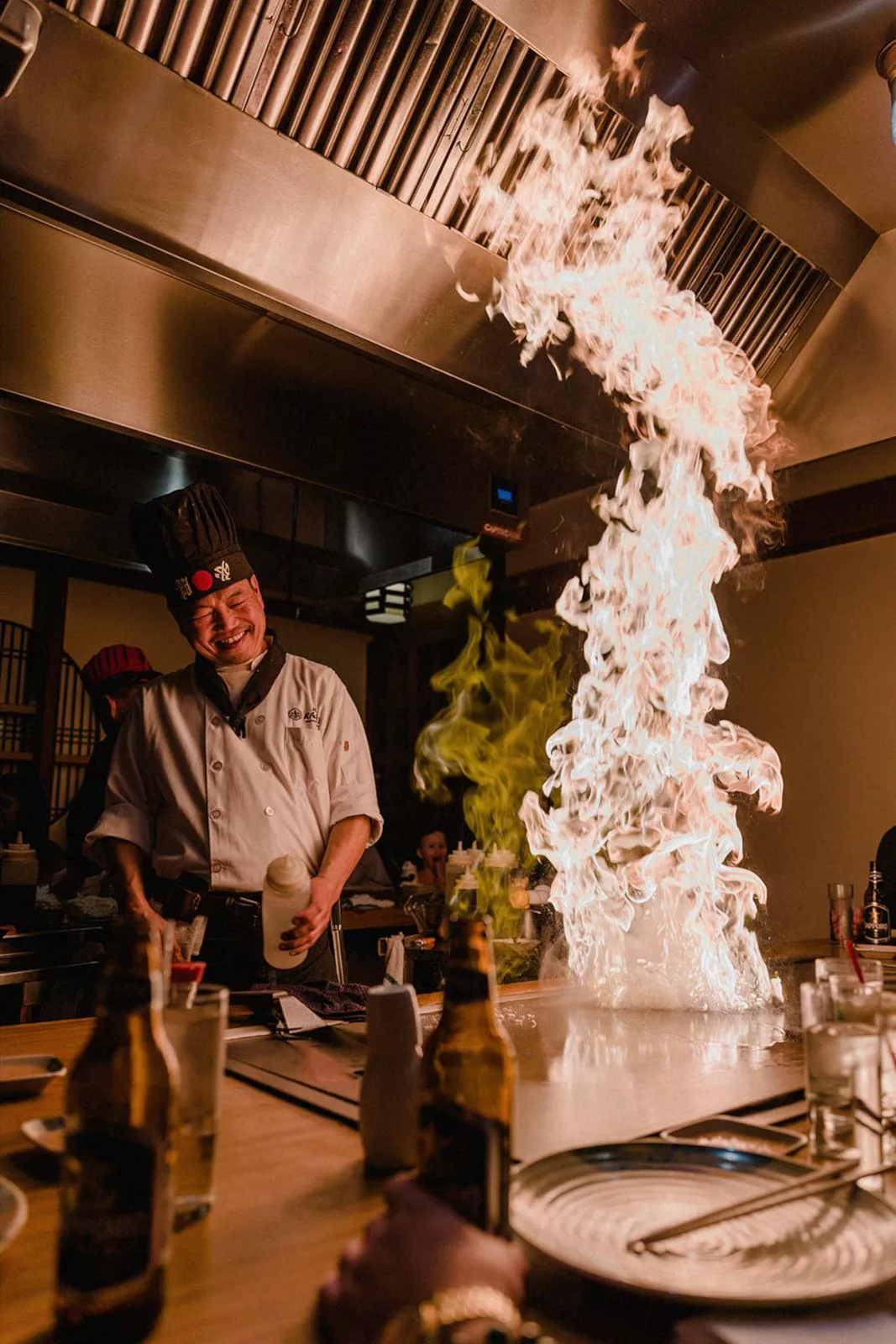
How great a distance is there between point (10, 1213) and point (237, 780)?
5.28 ft

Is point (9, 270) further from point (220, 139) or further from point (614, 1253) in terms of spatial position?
point (614, 1253)

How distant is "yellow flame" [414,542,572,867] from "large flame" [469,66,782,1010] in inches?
49.3

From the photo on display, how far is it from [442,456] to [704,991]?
1.52 m

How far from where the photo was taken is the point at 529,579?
17.4 feet

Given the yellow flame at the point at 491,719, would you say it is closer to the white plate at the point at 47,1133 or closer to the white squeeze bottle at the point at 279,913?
the white squeeze bottle at the point at 279,913

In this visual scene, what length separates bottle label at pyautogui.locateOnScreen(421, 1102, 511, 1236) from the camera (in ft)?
2.02

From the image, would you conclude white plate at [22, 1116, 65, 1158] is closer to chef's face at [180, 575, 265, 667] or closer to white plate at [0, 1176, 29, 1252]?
white plate at [0, 1176, 29, 1252]

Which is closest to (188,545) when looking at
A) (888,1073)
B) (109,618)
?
(888,1073)

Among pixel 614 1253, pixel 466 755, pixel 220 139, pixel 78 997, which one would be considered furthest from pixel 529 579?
pixel 614 1253

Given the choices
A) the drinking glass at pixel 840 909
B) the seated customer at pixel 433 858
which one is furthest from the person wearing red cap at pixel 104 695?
the drinking glass at pixel 840 909

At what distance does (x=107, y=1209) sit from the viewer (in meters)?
0.58

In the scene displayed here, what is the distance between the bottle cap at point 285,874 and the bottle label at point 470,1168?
1.18 meters

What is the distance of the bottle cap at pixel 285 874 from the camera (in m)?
1.81

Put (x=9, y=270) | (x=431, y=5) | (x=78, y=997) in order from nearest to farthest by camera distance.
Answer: (x=431, y=5)
(x=9, y=270)
(x=78, y=997)
